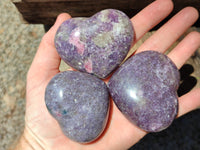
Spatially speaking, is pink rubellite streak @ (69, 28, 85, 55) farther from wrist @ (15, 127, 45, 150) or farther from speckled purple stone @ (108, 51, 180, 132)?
wrist @ (15, 127, 45, 150)

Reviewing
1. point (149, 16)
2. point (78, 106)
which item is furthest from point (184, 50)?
point (78, 106)

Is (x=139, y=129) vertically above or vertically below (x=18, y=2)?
below

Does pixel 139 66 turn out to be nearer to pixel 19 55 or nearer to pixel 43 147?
pixel 43 147

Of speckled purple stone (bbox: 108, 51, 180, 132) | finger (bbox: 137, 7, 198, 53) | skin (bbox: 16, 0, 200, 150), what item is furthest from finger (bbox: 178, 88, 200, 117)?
finger (bbox: 137, 7, 198, 53)

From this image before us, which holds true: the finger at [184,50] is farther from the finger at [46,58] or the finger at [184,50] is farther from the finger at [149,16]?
the finger at [46,58]

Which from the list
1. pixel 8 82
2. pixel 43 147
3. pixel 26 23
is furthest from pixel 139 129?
pixel 26 23
